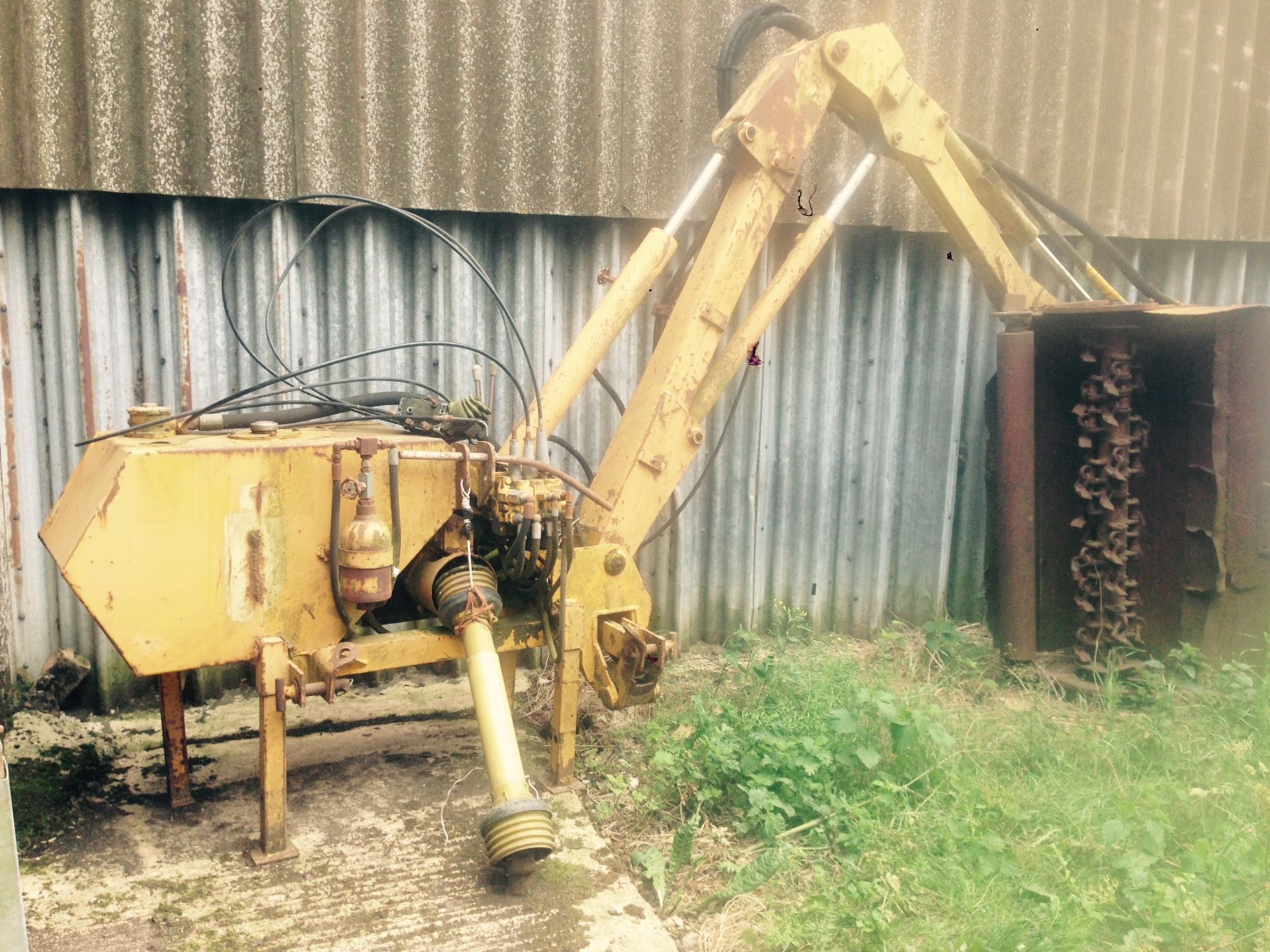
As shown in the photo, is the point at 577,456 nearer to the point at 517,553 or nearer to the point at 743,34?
the point at 517,553

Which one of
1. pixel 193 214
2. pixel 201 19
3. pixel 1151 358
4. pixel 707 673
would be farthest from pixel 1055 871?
pixel 201 19

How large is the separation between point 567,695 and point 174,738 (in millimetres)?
1260

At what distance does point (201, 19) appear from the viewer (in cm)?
389

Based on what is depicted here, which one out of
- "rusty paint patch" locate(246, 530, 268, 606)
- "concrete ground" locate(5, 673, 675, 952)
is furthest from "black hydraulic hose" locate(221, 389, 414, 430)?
"concrete ground" locate(5, 673, 675, 952)

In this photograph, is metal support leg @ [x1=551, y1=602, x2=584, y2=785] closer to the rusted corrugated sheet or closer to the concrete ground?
the concrete ground

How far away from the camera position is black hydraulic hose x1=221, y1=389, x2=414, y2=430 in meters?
3.48

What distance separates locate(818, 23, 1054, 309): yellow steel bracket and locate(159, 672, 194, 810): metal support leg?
318cm

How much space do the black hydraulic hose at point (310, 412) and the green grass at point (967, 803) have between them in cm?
152

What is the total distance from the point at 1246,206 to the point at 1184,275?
47 cm

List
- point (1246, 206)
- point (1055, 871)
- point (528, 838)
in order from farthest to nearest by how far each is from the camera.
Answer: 1. point (1246, 206)
2. point (1055, 871)
3. point (528, 838)

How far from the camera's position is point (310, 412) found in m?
3.64

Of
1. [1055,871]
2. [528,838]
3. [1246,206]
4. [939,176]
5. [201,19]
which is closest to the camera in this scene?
[528,838]

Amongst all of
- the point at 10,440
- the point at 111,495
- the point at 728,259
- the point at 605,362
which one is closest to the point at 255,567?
the point at 111,495

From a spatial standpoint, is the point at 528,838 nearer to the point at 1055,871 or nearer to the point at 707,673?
the point at 1055,871
